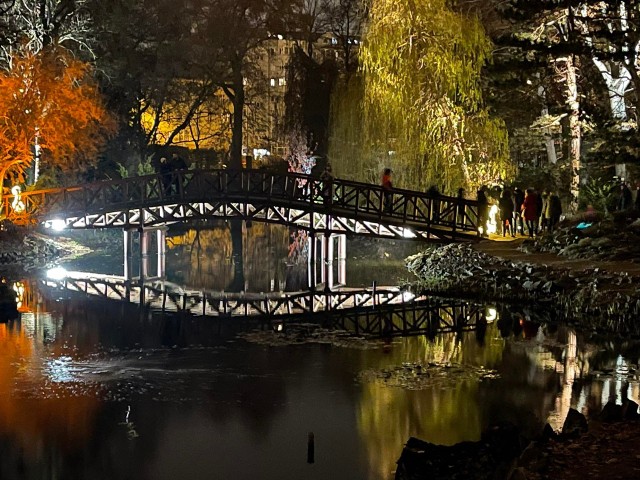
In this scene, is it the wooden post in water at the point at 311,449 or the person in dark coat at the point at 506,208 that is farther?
the person in dark coat at the point at 506,208

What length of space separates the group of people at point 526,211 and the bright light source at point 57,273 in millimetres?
12184

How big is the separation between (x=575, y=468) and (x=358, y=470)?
93.0 inches

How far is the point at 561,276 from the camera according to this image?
1819cm

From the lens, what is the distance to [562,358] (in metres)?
14.0

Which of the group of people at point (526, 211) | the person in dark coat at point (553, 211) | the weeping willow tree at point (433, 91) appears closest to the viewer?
the person in dark coat at point (553, 211)

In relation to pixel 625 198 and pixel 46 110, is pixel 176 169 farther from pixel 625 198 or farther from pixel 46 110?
pixel 625 198

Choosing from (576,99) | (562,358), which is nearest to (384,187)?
(576,99)

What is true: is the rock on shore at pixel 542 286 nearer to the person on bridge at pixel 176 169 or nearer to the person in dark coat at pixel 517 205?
the person in dark coat at pixel 517 205

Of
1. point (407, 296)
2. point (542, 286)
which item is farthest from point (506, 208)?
point (542, 286)

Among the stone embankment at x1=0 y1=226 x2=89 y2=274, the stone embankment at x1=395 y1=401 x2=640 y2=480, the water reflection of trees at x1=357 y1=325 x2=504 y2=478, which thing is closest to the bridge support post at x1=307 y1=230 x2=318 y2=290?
the stone embankment at x1=0 y1=226 x2=89 y2=274

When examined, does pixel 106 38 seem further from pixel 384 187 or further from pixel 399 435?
pixel 399 435

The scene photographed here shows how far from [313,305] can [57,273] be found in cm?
894

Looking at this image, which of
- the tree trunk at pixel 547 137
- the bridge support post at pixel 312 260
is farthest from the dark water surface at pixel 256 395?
the tree trunk at pixel 547 137

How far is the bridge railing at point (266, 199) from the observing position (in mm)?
24844
